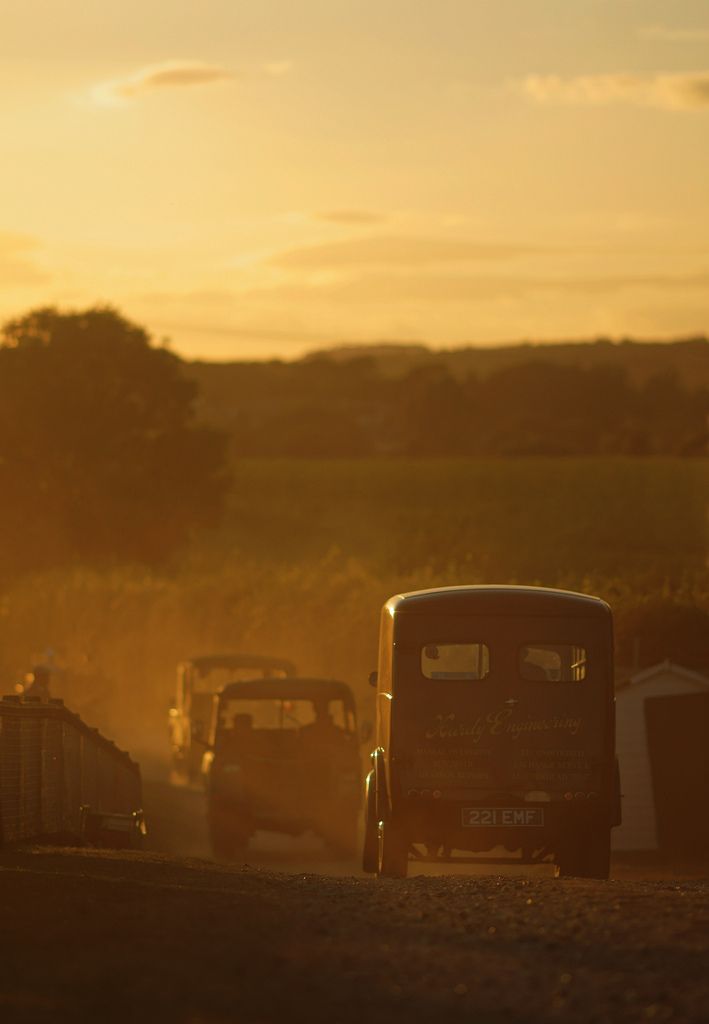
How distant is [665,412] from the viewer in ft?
372

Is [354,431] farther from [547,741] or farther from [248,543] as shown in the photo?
[547,741]

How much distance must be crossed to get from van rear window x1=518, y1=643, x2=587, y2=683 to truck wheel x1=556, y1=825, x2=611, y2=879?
1.44 m

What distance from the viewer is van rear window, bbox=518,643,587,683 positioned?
17.4 m

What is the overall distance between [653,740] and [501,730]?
11.1 meters

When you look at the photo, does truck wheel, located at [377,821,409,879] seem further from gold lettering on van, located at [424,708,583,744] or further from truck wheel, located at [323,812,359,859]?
truck wheel, located at [323,812,359,859]

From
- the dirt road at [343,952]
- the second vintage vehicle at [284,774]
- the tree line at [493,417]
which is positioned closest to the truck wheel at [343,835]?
the second vintage vehicle at [284,774]

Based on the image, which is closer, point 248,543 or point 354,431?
point 248,543

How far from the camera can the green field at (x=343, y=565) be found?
148 feet

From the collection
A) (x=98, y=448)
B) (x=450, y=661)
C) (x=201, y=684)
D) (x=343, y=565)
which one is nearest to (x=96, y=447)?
(x=98, y=448)

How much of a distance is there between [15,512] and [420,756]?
55.9 m

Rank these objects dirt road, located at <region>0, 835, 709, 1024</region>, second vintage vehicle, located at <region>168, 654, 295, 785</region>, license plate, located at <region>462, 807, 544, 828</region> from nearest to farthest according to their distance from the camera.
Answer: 1. dirt road, located at <region>0, 835, 709, 1024</region>
2. license plate, located at <region>462, 807, 544, 828</region>
3. second vintage vehicle, located at <region>168, 654, 295, 785</region>

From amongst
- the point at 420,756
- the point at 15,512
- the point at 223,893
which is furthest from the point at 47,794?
the point at 15,512

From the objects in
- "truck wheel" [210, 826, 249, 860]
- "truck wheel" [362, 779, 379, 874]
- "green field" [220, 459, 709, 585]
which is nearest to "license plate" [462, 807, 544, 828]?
"truck wheel" [362, 779, 379, 874]

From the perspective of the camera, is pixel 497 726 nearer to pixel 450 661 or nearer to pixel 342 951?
pixel 450 661
